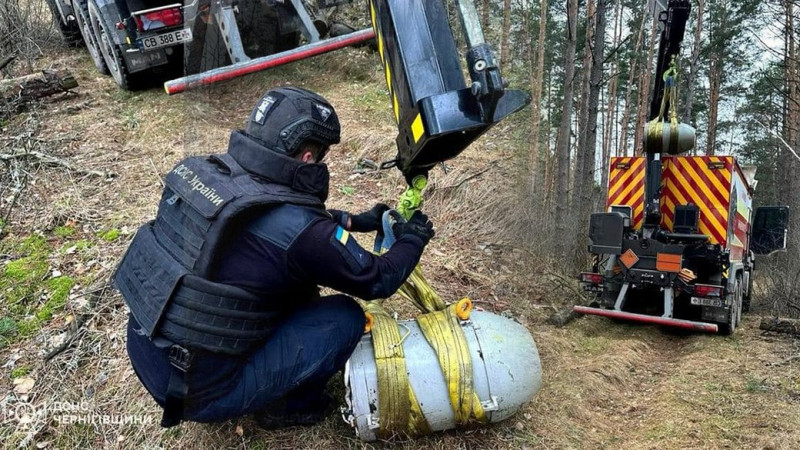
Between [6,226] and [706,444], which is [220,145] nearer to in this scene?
[6,226]

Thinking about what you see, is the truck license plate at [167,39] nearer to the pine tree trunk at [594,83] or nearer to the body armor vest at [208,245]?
the body armor vest at [208,245]

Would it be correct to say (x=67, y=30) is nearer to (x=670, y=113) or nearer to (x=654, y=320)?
(x=670, y=113)

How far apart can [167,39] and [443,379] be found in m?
4.96

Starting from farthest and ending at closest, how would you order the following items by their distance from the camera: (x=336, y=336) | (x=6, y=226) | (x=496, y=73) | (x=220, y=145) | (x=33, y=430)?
(x=220, y=145) < (x=6, y=226) < (x=33, y=430) < (x=336, y=336) < (x=496, y=73)

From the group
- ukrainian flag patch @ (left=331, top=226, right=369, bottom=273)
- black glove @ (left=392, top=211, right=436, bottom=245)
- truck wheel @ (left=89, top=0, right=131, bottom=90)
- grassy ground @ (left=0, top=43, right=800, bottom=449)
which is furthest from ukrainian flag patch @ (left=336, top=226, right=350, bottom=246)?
truck wheel @ (left=89, top=0, right=131, bottom=90)

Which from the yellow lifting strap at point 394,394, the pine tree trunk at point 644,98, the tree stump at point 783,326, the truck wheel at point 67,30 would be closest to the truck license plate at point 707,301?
the tree stump at point 783,326

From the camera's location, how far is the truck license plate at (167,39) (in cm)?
583

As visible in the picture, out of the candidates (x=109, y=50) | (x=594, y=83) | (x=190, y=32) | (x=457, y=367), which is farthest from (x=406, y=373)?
(x=594, y=83)

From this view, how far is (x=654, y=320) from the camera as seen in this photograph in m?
5.13

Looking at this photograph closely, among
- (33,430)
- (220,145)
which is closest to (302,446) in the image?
(33,430)

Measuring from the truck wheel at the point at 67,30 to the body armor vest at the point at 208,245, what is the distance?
755 centimetres

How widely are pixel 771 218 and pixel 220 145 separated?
21.0 ft

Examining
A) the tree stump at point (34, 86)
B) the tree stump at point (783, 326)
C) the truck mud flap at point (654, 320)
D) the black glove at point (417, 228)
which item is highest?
the tree stump at point (34, 86)

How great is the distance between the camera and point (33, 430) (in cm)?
276
